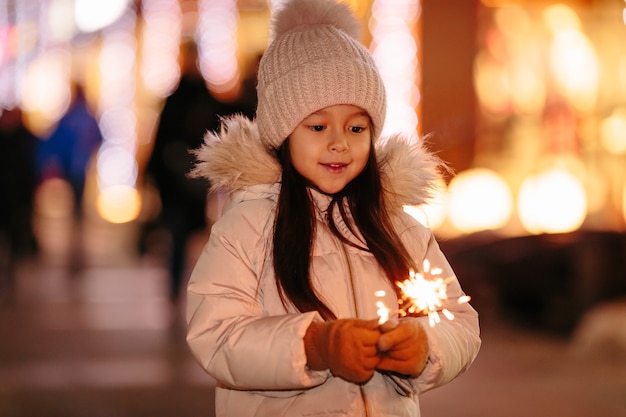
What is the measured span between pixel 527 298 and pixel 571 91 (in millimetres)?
3731

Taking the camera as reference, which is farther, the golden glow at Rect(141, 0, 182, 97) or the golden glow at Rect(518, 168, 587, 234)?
the golden glow at Rect(141, 0, 182, 97)

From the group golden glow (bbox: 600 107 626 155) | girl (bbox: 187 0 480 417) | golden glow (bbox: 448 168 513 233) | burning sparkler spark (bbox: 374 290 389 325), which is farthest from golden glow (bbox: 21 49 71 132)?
burning sparkler spark (bbox: 374 290 389 325)

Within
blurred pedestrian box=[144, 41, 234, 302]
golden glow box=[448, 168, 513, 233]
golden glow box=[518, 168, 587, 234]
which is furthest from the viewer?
golden glow box=[448, 168, 513, 233]

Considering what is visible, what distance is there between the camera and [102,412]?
23.6ft

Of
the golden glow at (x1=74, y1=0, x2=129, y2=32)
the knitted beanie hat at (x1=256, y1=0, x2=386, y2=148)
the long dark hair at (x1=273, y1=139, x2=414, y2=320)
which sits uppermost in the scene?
the golden glow at (x1=74, y1=0, x2=129, y2=32)

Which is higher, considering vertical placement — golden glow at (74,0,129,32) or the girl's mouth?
golden glow at (74,0,129,32)

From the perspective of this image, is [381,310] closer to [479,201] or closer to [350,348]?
[350,348]

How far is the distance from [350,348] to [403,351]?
18 centimetres

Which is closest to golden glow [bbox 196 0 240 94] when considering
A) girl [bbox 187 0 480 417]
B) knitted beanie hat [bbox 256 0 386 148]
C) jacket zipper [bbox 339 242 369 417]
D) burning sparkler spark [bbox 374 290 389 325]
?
knitted beanie hat [bbox 256 0 386 148]

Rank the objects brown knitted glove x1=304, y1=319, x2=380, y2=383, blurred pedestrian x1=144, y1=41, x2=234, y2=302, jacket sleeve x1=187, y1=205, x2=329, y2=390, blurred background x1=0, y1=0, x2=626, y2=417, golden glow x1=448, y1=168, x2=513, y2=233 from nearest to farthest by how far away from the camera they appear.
Answer: brown knitted glove x1=304, y1=319, x2=380, y2=383
jacket sleeve x1=187, y1=205, x2=329, y2=390
blurred background x1=0, y1=0, x2=626, y2=417
blurred pedestrian x1=144, y1=41, x2=234, y2=302
golden glow x1=448, y1=168, x2=513, y2=233

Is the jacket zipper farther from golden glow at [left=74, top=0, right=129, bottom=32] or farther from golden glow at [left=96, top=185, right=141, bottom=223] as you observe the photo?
golden glow at [left=74, top=0, right=129, bottom=32]

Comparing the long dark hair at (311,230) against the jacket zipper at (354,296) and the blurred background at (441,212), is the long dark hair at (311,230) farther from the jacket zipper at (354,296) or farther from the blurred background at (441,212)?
the blurred background at (441,212)

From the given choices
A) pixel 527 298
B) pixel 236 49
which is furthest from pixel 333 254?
pixel 236 49

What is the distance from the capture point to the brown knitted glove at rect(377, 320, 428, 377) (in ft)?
10.8
